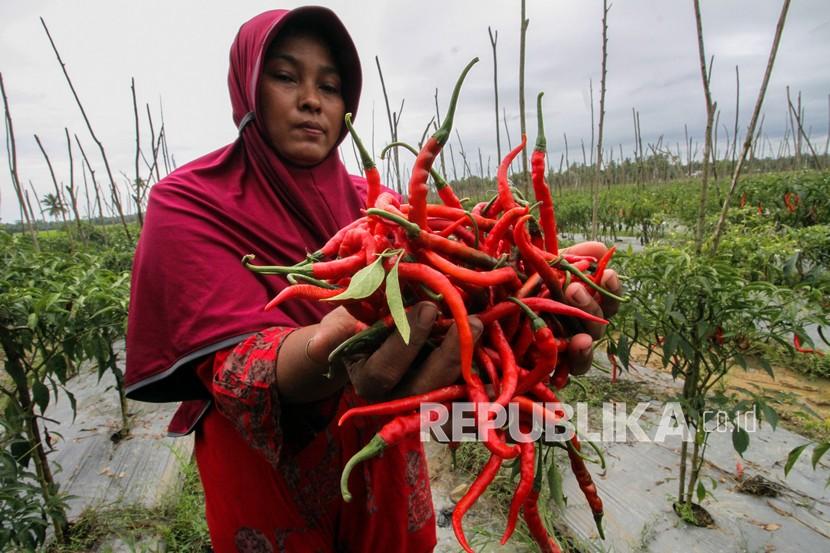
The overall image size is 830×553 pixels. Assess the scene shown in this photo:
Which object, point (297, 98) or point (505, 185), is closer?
point (505, 185)

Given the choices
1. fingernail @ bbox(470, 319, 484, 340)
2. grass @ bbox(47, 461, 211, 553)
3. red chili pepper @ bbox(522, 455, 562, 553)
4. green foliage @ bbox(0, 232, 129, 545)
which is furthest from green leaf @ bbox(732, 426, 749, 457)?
green foliage @ bbox(0, 232, 129, 545)

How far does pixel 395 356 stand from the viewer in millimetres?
763

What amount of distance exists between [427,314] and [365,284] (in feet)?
0.40

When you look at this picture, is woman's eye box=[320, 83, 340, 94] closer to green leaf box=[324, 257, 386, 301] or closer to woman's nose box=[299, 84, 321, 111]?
woman's nose box=[299, 84, 321, 111]

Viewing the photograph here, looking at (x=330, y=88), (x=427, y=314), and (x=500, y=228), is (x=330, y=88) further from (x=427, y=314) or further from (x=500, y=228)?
(x=427, y=314)

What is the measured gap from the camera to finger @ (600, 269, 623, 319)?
1.01 m

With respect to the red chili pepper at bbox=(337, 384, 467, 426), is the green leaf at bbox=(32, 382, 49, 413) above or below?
below

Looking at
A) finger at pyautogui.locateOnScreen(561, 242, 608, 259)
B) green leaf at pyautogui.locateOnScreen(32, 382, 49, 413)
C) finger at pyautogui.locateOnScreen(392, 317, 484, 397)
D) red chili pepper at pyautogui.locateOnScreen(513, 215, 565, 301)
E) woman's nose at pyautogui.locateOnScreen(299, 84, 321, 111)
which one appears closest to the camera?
finger at pyautogui.locateOnScreen(392, 317, 484, 397)

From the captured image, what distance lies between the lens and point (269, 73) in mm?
1365

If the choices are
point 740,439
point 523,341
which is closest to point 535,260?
point 523,341

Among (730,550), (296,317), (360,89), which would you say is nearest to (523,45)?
(360,89)

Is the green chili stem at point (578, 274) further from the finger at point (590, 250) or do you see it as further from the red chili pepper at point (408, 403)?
the red chili pepper at point (408, 403)

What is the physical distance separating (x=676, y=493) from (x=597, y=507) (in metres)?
1.89

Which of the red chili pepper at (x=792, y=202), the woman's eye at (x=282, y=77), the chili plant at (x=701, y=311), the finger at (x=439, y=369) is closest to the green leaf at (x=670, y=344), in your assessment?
the chili plant at (x=701, y=311)
